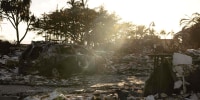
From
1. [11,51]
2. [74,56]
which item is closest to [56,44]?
[74,56]

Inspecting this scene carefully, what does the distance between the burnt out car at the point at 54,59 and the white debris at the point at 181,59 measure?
612 cm

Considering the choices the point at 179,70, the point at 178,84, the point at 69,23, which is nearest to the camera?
the point at 178,84

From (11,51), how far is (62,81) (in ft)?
52.1

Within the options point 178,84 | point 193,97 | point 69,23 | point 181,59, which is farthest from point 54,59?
point 69,23

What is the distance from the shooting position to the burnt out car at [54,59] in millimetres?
12955

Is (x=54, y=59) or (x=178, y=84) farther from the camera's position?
(x=54, y=59)

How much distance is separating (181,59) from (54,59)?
6248mm

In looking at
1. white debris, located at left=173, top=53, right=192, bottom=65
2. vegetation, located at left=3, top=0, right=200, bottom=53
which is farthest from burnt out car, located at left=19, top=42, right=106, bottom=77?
vegetation, located at left=3, top=0, right=200, bottom=53

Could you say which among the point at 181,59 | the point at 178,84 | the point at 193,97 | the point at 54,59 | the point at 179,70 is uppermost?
the point at 181,59

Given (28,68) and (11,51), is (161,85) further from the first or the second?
(11,51)

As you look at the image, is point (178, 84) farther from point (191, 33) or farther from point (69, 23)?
point (69, 23)

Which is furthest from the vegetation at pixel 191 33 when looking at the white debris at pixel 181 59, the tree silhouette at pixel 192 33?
the white debris at pixel 181 59

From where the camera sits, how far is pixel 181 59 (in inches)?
339

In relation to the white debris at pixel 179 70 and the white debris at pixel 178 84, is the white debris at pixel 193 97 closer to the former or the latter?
the white debris at pixel 178 84
